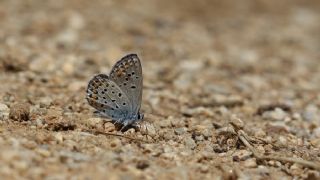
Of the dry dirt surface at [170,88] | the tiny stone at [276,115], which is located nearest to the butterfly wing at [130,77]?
the dry dirt surface at [170,88]

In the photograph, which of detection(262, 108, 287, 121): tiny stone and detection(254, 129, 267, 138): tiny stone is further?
detection(262, 108, 287, 121): tiny stone

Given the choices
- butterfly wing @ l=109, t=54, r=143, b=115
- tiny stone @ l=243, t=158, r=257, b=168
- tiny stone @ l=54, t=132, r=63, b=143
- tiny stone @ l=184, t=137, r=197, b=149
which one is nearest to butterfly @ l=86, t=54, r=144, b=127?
butterfly wing @ l=109, t=54, r=143, b=115

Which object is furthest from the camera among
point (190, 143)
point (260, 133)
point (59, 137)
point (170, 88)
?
point (170, 88)

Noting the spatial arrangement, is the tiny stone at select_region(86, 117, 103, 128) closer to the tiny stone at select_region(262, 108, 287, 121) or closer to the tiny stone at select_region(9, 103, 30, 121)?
the tiny stone at select_region(9, 103, 30, 121)

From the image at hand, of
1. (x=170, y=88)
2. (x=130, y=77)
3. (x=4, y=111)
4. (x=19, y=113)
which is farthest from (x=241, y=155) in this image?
(x=170, y=88)

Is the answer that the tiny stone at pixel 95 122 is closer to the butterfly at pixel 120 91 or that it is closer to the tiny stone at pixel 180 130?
the butterfly at pixel 120 91

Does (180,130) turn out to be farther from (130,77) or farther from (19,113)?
(19,113)
